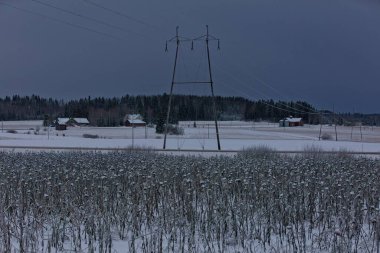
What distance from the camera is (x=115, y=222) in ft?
31.9

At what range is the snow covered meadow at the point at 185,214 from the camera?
8.27 metres

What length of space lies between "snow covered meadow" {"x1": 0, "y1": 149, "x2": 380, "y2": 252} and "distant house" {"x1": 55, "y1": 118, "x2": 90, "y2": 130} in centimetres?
9502

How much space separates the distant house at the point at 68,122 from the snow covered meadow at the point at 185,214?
95018 mm

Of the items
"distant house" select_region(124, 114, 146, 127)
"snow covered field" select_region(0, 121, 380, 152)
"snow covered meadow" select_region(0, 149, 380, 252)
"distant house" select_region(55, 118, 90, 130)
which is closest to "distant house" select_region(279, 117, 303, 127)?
"distant house" select_region(124, 114, 146, 127)

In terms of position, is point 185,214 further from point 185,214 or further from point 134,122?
point 134,122

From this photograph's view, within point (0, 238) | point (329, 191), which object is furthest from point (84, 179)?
point (329, 191)

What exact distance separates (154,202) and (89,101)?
17721 cm

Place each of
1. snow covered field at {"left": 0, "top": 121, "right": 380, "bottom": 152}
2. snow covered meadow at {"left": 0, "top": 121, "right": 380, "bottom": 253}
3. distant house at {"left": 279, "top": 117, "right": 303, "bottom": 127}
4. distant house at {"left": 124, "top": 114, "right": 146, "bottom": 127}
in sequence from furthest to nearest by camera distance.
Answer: distant house at {"left": 279, "top": 117, "right": 303, "bottom": 127} < distant house at {"left": 124, "top": 114, "right": 146, "bottom": 127} < snow covered field at {"left": 0, "top": 121, "right": 380, "bottom": 152} < snow covered meadow at {"left": 0, "top": 121, "right": 380, "bottom": 253}

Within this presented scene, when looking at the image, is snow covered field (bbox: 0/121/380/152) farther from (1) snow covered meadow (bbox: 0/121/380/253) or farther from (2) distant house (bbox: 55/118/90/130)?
(1) snow covered meadow (bbox: 0/121/380/253)

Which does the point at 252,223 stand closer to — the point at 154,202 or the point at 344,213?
the point at 344,213

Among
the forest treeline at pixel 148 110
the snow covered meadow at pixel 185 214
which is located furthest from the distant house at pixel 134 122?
the snow covered meadow at pixel 185 214

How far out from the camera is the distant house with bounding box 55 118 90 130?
10696 cm

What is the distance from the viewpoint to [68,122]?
121 m

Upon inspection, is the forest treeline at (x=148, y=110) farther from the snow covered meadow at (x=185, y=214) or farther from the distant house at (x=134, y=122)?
the snow covered meadow at (x=185, y=214)
